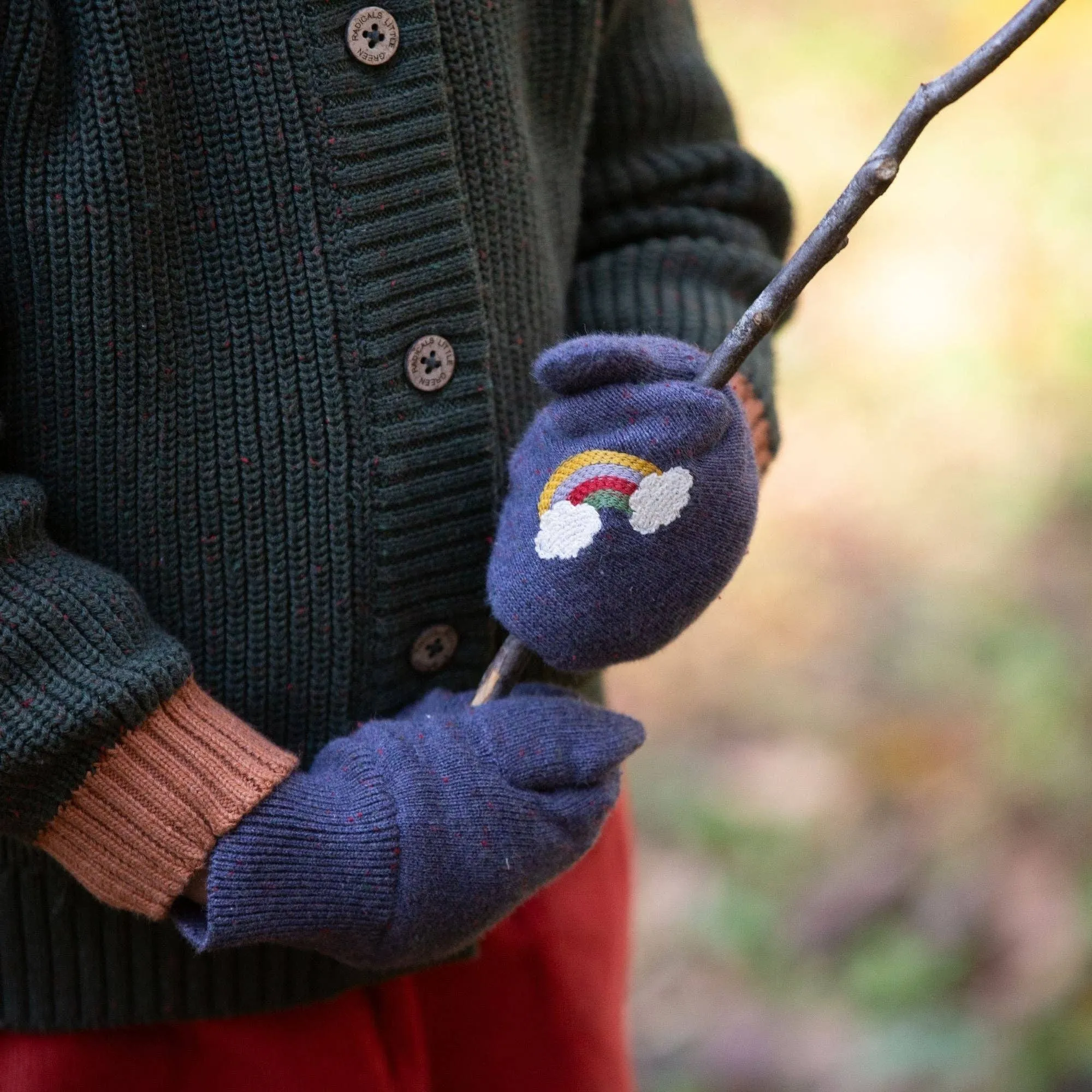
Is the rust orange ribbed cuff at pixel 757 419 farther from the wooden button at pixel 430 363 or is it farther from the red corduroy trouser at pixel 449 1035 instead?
the red corduroy trouser at pixel 449 1035

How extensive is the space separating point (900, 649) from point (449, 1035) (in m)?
1.74

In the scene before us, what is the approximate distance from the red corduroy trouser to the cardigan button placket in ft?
2.05

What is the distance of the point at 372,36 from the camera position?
0.77 metres

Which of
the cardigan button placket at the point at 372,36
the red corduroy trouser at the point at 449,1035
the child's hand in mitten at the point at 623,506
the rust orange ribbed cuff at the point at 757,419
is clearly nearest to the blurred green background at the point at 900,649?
the red corduroy trouser at the point at 449,1035

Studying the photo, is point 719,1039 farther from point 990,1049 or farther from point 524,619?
point 524,619

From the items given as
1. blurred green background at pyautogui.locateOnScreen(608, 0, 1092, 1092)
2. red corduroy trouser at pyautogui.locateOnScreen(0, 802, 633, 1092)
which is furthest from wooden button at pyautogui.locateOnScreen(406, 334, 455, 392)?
blurred green background at pyautogui.locateOnScreen(608, 0, 1092, 1092)

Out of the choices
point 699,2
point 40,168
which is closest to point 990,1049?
point 40,168

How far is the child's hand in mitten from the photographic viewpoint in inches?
27.8

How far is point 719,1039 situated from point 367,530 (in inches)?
54.8

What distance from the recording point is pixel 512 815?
0.76m

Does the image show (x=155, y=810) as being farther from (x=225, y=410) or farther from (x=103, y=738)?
(x=225, y=410)

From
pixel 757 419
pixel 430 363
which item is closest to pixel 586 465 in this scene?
pixel 430 363

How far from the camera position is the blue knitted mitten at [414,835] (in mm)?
723

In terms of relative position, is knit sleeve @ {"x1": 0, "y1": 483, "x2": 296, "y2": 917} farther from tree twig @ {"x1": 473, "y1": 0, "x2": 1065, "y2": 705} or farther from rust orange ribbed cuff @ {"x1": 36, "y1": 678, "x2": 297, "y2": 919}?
tree twig @ {"x1": 473, "y1": 0, "x2": 1065, "y2": 705}
